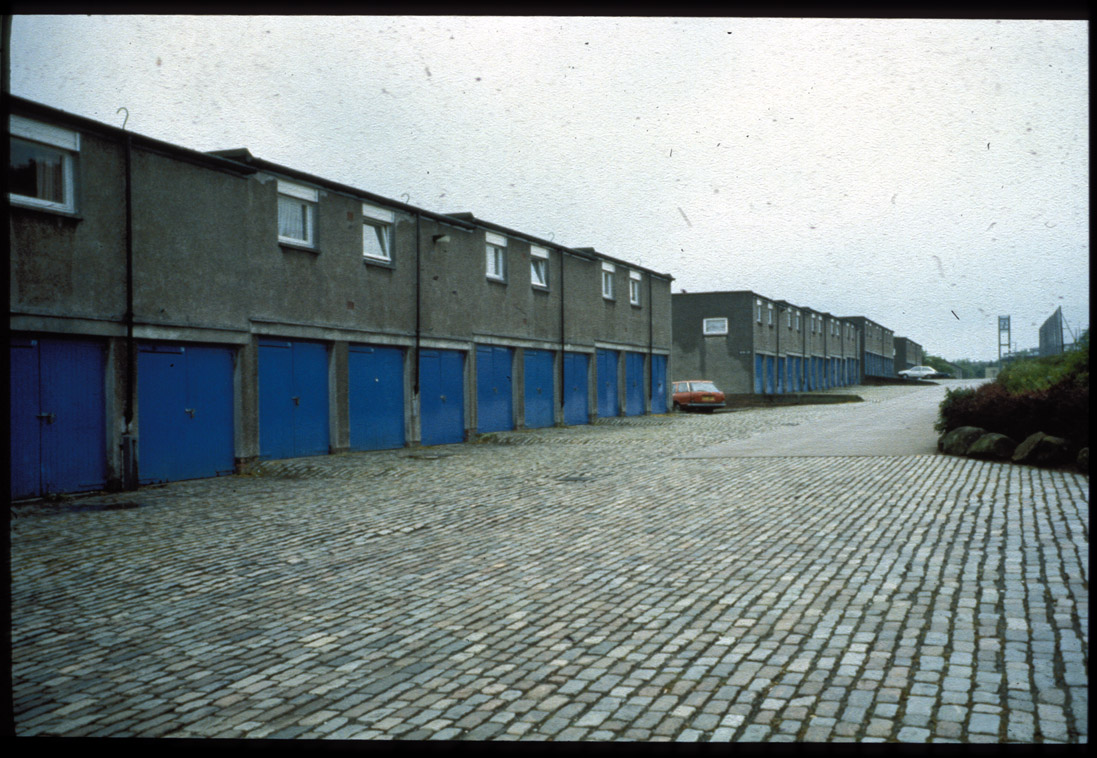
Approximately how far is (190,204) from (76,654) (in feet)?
37.2

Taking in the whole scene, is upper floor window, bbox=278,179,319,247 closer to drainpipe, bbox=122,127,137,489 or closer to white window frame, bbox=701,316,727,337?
drainpipe, bbox=122,127,137,489

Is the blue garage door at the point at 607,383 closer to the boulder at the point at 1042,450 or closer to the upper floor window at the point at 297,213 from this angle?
the upper floor window at the point at 297,213

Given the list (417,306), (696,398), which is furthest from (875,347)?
(417,306)

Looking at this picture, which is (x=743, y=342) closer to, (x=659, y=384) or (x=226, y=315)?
(x=659, y=384)

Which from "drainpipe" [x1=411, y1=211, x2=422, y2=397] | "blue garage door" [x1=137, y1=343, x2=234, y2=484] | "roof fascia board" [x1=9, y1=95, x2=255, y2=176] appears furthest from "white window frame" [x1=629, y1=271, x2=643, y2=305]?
"blue garage door" [x1=137, y1=343, x2=234, y2=484]

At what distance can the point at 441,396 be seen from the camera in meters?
22.5

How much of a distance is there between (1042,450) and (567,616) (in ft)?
35.8

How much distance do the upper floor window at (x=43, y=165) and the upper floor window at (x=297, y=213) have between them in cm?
467

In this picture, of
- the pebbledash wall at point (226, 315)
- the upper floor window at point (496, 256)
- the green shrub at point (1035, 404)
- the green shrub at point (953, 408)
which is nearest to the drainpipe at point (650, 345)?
the pebbledash wall at point (226, 315)

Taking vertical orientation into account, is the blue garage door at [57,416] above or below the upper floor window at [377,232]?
below

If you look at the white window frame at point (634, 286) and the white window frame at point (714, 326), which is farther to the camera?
the white window frame at point (714, 326)

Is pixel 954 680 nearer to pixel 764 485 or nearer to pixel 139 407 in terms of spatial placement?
pixel 764 485

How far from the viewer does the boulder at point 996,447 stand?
14.8 meters

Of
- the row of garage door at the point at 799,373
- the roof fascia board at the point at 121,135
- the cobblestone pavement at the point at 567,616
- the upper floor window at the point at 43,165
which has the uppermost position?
the roof fascia board at the point at 121,135
